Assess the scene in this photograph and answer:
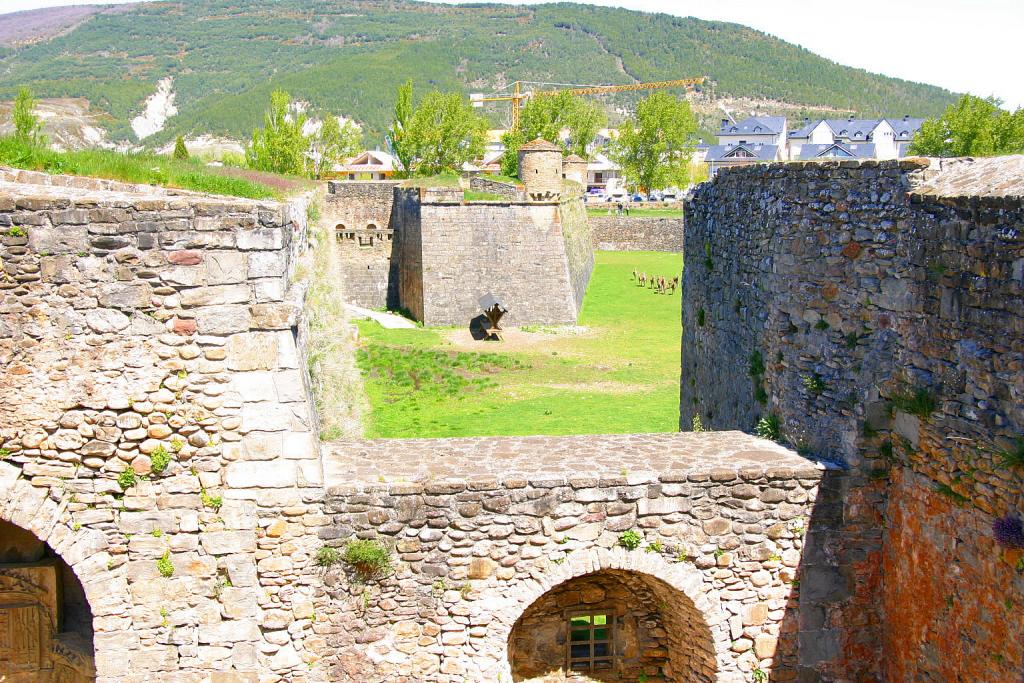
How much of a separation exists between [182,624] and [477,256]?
27552mm

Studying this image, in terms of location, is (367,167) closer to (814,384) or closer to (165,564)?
(814,384)

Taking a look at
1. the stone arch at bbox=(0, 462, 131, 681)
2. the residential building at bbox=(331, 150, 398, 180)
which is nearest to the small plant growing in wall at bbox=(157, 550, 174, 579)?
the stone arch at bbox=(0, 462, 131, 681)

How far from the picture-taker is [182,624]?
7.24 m

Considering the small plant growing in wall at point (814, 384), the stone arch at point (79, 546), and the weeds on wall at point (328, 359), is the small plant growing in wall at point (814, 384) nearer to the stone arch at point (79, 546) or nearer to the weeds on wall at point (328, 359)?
the weeds on wall at point (328, 359)

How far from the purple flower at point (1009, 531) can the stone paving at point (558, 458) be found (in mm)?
1785

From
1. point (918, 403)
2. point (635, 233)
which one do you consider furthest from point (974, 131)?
point (918, 403)

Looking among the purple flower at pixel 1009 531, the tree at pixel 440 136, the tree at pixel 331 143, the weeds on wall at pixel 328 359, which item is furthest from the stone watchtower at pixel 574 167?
the purple flower at pixel 1009 531

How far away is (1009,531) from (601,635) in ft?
12.8

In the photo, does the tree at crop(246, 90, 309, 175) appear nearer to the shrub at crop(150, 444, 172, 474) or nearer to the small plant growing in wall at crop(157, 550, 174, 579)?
the shrub at crop(150, 444, 172, 474)

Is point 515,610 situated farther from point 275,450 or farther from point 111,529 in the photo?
point 111,529

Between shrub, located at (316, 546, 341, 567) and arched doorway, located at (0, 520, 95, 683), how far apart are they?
2.32 m

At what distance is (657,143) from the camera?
266 feet

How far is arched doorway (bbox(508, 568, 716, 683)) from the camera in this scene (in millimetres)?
8609

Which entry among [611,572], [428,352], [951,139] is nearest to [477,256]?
[428,352]
